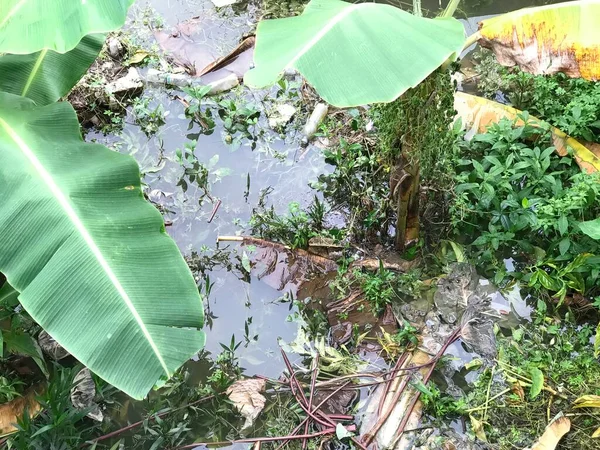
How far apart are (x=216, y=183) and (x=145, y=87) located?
0.83 metres

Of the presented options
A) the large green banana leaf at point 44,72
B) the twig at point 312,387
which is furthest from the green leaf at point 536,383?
the large green banana leaf at point 44,72

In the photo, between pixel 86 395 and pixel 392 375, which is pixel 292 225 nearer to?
pixel 392 375

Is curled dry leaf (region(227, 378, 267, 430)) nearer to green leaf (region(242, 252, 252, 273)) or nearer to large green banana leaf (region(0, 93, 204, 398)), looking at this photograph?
green leaf (region(242, 252, 252, 273))

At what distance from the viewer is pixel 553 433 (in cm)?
165

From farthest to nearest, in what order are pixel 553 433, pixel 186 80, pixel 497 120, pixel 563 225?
pixel 186 80 → pixel 497 120 → pixel 563 225 → pixel 553 433

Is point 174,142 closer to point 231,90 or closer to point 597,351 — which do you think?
point 231,90

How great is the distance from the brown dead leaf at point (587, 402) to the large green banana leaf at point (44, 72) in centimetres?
208

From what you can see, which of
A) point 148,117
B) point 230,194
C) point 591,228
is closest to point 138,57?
point 148,117

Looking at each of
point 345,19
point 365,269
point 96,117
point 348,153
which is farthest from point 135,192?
point 96,117

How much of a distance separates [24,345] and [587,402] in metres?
1.92

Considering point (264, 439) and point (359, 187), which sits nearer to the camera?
point (264, 439)

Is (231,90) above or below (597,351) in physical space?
above

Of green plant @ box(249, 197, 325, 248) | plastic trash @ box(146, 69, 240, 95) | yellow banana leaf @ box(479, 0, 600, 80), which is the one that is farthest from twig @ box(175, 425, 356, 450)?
plastic trash @ box(146, 69, 240, 95)

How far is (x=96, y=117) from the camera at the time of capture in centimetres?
273
